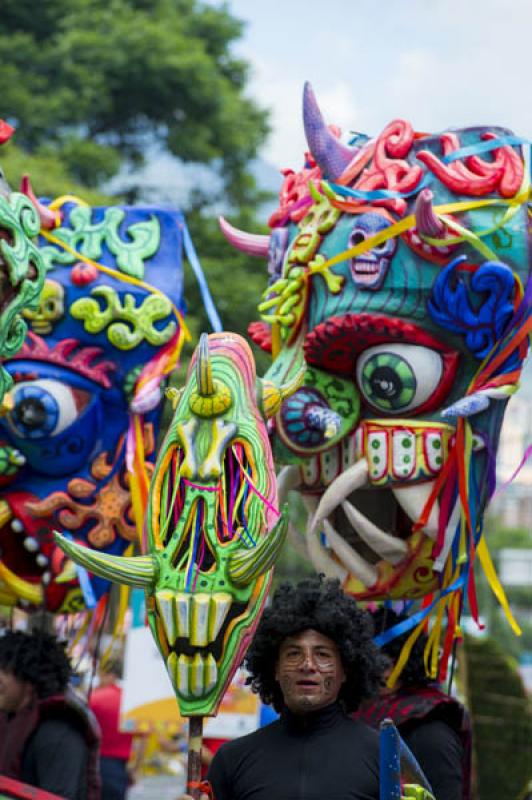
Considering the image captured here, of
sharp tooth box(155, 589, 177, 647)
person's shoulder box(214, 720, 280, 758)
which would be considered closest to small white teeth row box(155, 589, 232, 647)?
sharp tooth box(155, 589, 177, 647)

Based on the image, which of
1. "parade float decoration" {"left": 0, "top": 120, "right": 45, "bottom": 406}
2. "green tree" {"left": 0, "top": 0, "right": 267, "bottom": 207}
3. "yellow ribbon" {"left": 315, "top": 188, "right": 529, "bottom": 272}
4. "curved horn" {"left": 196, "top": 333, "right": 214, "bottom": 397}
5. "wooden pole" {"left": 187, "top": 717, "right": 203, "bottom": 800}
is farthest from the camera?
"green tree" {"left": 0, "top": 0, "right": 267, "bottom": 207}

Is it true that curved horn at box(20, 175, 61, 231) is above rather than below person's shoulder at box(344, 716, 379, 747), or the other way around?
above

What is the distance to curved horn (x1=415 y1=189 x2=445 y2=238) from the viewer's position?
485cm

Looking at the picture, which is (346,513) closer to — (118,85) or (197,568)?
(197,568)

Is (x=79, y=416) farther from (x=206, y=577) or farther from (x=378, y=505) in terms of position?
(x=206, y=577)

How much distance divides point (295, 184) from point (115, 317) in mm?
810

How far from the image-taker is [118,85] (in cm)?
1672

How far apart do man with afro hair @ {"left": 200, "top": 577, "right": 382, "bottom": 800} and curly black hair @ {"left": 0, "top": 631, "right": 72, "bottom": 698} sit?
1264mm

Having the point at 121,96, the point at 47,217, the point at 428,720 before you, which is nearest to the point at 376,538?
the point at 428,720

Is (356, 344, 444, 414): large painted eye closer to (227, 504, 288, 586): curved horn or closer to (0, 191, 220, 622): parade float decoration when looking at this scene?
(0, 191, 220, 622): parade float decoration

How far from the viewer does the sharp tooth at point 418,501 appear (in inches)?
196

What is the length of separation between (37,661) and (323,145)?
6.27ft

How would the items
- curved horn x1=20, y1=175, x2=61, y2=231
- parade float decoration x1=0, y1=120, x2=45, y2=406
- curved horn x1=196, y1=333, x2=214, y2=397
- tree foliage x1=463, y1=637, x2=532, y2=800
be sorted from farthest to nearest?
tree foliage x1=463, y1=637, x2=532, y2=800
curved horn x1=20, y1=175, x2=61, y2=231
parade float decoration x1=0, y1=120, x2=45, y2=406
curved horn x1=196, y1=333, x2=214, y2=397

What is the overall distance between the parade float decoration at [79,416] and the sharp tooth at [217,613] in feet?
5.54
